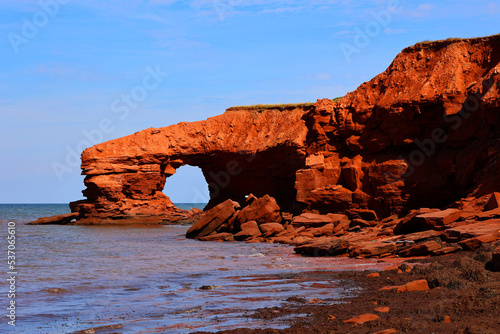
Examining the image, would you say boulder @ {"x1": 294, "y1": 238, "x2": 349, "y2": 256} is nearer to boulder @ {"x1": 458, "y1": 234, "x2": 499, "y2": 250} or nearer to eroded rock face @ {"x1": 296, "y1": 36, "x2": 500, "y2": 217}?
boulder @ {"x1": 458, "y1": 234, "x2": 499, "y2": 250}

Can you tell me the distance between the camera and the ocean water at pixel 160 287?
9836mm

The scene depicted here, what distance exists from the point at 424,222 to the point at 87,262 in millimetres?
14657

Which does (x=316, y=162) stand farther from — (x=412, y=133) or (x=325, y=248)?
(x=325, y=248)

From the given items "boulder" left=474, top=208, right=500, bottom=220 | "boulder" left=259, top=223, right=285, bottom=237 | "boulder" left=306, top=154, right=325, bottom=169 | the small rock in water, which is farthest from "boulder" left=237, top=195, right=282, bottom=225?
the small rock in water

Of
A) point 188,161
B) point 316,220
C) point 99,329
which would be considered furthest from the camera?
point 188,161

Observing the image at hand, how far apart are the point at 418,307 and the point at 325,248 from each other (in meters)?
12.7

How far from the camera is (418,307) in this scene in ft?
29.1

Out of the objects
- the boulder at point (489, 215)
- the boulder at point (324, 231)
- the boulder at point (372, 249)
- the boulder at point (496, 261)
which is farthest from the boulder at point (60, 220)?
the boulder at point (496, 261)

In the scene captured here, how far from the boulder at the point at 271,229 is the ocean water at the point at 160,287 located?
557cm

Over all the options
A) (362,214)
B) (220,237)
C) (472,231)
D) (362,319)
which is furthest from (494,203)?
(220,237)

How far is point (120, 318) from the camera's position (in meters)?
10.2

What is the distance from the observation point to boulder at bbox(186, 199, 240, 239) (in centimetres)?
3459

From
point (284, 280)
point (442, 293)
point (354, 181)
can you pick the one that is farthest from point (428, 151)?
point (442, 293)

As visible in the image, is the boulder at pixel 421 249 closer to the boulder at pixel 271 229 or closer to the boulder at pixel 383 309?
the boulder at pixel 383 309
